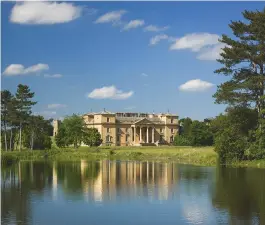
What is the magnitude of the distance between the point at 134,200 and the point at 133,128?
→ 90516 mm

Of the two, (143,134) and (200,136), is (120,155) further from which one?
(143,134)

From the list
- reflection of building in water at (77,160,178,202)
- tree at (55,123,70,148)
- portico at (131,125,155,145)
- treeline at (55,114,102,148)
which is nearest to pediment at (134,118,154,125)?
portico at (131,125,155,145)

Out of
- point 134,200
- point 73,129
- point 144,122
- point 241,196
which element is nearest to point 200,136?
point 73,129

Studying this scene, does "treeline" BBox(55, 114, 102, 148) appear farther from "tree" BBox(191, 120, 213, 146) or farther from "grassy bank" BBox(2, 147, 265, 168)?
"tree" BBox(191, 120, 213, 146)

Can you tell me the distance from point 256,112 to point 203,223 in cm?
2998

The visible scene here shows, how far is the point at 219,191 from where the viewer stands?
24.7m

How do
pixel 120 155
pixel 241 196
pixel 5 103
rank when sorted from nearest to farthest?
pixel 241 196
pixel 120 155
pixel 5 103

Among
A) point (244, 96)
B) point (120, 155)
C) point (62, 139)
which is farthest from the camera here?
point (62, 139)

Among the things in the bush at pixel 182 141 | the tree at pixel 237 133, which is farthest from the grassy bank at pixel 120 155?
the bush at pixel 182 141

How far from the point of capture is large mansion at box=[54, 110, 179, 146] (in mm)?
108438

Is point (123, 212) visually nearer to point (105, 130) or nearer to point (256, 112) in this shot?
point (256, 112)

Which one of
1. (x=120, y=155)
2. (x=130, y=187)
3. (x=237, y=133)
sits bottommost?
(x=130, y=187)

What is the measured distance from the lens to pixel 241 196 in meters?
22.6

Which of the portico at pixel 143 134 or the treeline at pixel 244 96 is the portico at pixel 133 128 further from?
the treeline at pixel 244 96
